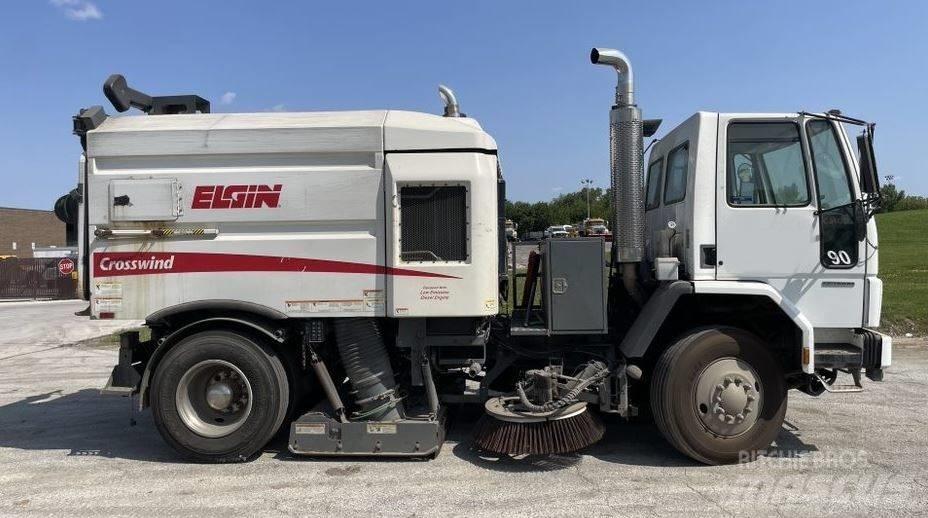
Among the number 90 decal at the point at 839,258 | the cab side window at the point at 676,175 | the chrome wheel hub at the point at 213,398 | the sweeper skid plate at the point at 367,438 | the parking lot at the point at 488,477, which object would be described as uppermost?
the cab side window at the point at 676,175

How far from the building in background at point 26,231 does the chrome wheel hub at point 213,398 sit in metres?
58.4

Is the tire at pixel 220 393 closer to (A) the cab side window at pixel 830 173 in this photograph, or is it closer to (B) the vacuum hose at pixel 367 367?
(B) the vacuum hose at pixel 367 367

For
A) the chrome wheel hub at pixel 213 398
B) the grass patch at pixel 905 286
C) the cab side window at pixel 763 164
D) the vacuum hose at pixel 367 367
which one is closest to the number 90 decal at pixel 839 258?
the cab side window at pixel 763 164

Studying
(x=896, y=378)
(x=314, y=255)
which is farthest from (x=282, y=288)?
(x=896, y=378)

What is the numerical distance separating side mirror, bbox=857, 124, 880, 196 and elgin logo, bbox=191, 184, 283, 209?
4.31 metres

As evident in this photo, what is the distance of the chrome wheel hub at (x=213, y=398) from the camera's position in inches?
189

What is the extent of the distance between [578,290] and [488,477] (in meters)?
1.60

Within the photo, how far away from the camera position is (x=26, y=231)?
187 ft

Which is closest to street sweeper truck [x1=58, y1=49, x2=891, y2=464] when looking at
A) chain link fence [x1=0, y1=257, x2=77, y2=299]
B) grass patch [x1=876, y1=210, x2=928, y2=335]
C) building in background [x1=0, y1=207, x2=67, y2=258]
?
grass patch [x1=876, y1=210, x2=928, y2=335]

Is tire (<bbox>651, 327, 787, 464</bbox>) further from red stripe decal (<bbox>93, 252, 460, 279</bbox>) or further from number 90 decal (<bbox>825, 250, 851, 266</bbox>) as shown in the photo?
red stripe decal (<bbox>93, 252, 460, 279</bbox>)

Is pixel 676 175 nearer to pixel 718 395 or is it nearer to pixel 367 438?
pixel 718 395

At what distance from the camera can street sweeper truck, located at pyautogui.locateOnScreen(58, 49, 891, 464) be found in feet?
15.1

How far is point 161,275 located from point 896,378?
28.2ft

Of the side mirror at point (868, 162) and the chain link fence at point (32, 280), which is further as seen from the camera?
the chain link fence at point (32, 280)
